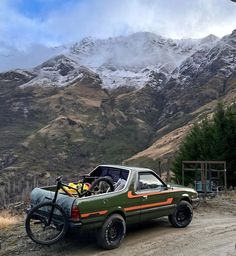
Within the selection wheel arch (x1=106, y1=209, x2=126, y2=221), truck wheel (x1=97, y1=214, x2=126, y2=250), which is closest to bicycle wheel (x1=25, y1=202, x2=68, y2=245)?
truck wheel (x1=97, y1=214, x2=126, y2=250)

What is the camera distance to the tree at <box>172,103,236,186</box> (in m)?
26.7

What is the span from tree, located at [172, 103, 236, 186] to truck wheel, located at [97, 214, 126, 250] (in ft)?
59.0

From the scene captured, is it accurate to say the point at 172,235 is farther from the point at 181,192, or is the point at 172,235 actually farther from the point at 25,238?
the point at 25,238

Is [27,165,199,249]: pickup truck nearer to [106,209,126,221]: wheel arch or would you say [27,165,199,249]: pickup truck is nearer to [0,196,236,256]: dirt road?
[106,209,126,221]: wheel arch

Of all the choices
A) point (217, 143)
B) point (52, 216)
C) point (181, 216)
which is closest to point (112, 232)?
point (52, 216)

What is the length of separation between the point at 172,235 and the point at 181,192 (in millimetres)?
1358

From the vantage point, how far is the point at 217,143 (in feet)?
88.8

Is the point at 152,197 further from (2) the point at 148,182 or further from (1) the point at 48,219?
(1) the point at 48,219

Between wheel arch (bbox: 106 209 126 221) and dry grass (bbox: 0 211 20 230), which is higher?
wheel arch (bbox: 106 209 126 221)

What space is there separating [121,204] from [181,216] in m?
2.62

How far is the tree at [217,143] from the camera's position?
26.7m

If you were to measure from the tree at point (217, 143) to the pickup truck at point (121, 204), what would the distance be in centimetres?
1582

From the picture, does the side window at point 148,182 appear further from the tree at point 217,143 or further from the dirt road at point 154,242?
the tree at point 217,143

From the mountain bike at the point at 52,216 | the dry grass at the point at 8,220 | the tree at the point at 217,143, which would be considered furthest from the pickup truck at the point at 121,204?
the tree at the point at 217,143
